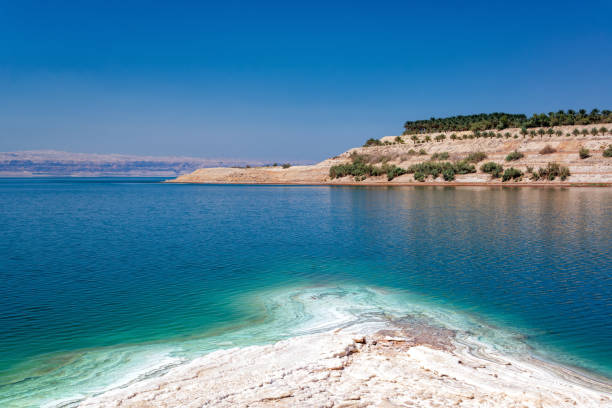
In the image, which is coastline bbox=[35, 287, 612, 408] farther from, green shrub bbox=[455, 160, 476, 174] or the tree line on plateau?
the tree line on plateau

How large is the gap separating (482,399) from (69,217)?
110 ft

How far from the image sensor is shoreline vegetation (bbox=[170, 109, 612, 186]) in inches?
2576

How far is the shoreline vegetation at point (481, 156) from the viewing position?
65438 mm

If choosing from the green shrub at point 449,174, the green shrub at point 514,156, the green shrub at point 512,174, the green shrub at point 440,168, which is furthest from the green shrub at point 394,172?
the green shrub at point 512,174

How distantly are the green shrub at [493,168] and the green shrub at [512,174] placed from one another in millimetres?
1896

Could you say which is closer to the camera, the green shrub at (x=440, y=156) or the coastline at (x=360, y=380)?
the coastline at (x=360, y=380)

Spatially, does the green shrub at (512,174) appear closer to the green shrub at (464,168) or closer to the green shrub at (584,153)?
the green shrub at (464,168)

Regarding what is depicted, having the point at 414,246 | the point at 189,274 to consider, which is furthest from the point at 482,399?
the point at 414,246

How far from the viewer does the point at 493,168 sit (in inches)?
2781

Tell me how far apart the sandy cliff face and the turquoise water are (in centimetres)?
4492

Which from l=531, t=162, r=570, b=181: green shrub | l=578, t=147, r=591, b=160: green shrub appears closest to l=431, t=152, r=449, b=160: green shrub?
l=531, t=162, r=570, b=181: green shrub

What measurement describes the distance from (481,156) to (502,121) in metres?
17.9

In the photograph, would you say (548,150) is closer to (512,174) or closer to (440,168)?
(512,174)

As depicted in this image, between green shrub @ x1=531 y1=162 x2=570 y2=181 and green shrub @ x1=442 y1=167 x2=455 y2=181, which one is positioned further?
green shrub @ x1=442 y1=167 x2=455 y2=181
